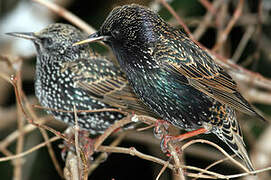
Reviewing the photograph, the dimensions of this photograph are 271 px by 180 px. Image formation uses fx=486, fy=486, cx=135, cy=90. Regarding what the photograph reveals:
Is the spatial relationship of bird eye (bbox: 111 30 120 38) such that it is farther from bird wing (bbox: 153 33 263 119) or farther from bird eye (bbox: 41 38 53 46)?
bird eye (bbox: 41 38 53 46)

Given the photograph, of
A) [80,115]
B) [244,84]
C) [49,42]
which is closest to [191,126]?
[80,115]

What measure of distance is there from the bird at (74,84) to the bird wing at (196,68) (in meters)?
0.83

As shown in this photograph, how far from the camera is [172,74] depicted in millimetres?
3236

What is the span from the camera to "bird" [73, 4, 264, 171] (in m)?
3.16

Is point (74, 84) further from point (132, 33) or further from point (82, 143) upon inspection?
point (132, 33)

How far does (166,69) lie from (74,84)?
1138mm

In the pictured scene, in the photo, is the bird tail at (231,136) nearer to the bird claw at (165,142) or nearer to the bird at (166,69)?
the bird at (166,69)

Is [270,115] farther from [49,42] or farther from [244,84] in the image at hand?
[49,42]

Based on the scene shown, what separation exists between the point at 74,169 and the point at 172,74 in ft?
2.95

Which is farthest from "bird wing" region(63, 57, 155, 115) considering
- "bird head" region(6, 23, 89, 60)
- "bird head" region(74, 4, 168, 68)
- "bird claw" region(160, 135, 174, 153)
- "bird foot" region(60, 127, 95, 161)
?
"bird head" region(74, 4, 168, 68)

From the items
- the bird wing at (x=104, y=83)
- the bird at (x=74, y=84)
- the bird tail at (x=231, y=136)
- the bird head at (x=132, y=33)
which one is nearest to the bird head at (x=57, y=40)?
the bird at (x=74, y=84)

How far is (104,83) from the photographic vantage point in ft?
13.9

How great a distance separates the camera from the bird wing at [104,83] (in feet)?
13.5

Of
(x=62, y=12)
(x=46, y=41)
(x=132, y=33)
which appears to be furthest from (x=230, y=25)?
(x=46, y=41)
